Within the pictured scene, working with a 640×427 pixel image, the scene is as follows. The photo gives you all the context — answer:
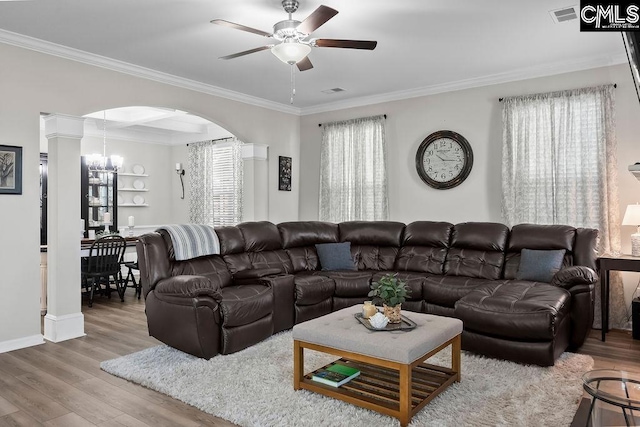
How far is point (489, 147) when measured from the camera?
213 inches

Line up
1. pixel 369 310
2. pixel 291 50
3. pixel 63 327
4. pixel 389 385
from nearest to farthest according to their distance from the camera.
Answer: pixel 389 385, pixel 369 310, pixel 291 50, pixel 63 327

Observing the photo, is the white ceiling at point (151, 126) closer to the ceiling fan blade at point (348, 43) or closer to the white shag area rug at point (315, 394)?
the ceiling fan blade at point (348, 43)

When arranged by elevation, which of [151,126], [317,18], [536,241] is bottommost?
[536,241]

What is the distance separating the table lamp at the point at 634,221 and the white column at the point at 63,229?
5.39 m

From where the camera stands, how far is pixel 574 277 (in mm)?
3844

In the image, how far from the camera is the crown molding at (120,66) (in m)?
4.06

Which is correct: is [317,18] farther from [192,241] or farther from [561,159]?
[561,159]

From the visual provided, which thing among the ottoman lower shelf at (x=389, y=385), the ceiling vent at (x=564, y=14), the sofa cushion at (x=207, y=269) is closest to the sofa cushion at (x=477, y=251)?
the ottoman lower shelf at (x=389, y=385)

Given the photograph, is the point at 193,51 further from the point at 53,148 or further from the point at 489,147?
the point at 489,147

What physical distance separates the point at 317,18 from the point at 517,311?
2619mm

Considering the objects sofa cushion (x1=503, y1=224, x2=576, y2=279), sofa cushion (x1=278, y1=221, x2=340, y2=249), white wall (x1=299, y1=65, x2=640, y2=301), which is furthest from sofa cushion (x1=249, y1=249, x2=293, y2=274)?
sofa cushion (x1=503, y1=224, x2=576, y2=279)

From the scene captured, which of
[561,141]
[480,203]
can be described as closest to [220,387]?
[480,203]

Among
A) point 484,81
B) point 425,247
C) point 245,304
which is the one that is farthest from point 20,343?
point 484,81

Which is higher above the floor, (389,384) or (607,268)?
(607,268)
